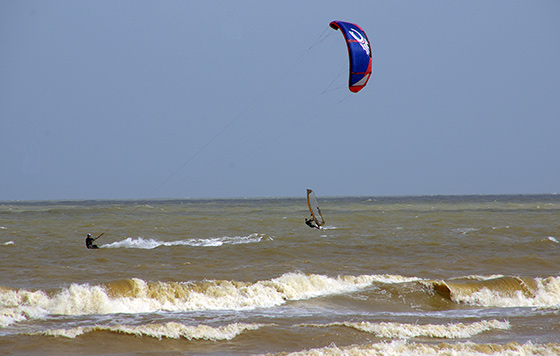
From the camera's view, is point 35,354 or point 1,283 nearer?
point 35,354

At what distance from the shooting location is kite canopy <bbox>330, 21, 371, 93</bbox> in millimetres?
12055

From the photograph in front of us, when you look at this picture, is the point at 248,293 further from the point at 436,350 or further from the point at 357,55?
the point at 357,55

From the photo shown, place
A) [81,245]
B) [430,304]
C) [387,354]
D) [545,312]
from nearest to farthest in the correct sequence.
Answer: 1. [387,354]
2. [545,312]
3. [430,304]
4. [81,245]

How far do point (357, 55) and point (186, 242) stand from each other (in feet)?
34.1

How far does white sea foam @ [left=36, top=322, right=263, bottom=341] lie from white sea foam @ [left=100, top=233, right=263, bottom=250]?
10241 mm

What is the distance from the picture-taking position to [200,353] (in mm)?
6477

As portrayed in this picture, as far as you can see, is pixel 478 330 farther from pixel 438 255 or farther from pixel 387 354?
pixel 438 255

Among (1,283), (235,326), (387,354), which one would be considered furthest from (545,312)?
(1,283)

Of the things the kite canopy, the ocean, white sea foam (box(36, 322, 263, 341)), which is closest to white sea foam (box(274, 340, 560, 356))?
the ocean

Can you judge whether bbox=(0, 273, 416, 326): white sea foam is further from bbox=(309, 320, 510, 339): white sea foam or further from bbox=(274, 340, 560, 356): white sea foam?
bbox=(274, 340, 560, 356): white sea foam

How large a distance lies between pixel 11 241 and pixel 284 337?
15.1 m

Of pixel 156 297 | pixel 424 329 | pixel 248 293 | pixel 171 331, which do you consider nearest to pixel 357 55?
pixel 248 293

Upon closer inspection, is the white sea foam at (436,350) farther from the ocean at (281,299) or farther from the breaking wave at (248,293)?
the breaking wave at (248,293)

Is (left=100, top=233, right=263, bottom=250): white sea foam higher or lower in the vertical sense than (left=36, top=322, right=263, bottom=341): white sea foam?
higher
